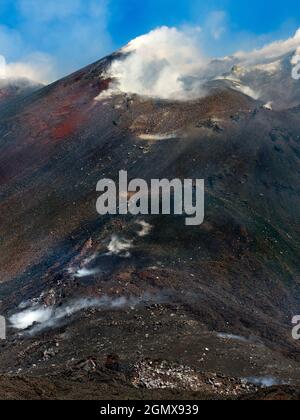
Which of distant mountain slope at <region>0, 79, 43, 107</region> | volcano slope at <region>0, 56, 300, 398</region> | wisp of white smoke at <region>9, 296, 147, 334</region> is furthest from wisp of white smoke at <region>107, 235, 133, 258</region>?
distant mountain slope at <region>0, 79, 43, 107</region>

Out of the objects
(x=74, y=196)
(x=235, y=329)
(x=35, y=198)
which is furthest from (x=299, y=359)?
(x=35, y=198)

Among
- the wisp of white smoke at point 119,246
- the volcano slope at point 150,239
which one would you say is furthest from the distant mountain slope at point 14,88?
the wisp of white smoke at point 119,246

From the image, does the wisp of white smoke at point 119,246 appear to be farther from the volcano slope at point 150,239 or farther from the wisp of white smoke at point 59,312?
the wisp of white smoke at point 59,312

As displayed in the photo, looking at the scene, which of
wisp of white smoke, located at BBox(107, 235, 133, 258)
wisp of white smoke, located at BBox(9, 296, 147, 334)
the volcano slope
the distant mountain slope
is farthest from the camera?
the distant mountain slope

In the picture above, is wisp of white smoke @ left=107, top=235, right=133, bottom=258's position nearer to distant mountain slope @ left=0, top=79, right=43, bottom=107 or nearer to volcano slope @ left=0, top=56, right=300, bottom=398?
volcano slope @ left=0, top=56, right=300, bottom=398

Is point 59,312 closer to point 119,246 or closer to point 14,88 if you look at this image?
point 119,246

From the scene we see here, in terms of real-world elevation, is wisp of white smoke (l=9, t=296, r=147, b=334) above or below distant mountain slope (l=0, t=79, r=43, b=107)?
below

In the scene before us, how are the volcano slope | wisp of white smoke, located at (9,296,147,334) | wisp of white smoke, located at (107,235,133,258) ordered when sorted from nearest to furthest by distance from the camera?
1. the volcano slope
2. wisp of white smoke, located at (9,296,147,334)
3. wisp of white smoke, located at (107,235,133,258)

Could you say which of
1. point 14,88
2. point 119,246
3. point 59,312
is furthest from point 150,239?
point 14,88
